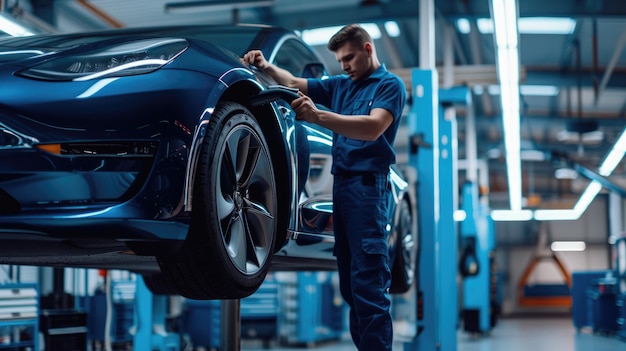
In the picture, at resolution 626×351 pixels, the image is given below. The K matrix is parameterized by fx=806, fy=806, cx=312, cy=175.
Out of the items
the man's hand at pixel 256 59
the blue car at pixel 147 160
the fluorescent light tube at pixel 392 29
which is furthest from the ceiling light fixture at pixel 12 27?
the fluorescent light tube at pixel 392 29

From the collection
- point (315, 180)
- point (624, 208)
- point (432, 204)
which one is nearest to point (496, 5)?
point (432, 204)

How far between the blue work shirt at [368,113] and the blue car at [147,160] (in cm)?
29

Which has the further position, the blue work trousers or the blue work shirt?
the blue work shirt

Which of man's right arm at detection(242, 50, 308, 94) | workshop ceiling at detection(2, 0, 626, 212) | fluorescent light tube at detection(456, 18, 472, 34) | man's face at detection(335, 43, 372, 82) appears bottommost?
man's right arm at detection(242, 50, 308, 94)

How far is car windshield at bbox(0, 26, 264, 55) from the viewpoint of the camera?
297cm

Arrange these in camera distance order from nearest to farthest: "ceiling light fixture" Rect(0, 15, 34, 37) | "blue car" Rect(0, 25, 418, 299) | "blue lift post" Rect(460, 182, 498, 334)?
"blue car" Rect(0, 25, 418, 299), "ceiling light fixture" Rect(0, 15, 34, 37), "blue lift post" Rect(460, 182, 498, 334)

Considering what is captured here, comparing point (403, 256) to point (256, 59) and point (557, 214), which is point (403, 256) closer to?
point (256, 59)

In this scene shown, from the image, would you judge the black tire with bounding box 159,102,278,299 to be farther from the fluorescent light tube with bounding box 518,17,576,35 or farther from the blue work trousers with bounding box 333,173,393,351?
the fluorescent light tube with bounding box 518,17,576,35

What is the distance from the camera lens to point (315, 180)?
133 inches

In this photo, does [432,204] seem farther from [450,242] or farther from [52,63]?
[52,63]

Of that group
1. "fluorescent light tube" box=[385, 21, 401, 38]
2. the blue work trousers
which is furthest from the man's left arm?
"fluorescent light tube" box=[385, 21, 401, 38]

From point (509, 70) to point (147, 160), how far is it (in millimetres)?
5289

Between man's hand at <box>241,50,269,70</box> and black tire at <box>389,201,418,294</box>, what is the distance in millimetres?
1571

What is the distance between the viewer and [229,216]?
2664 millimetres
